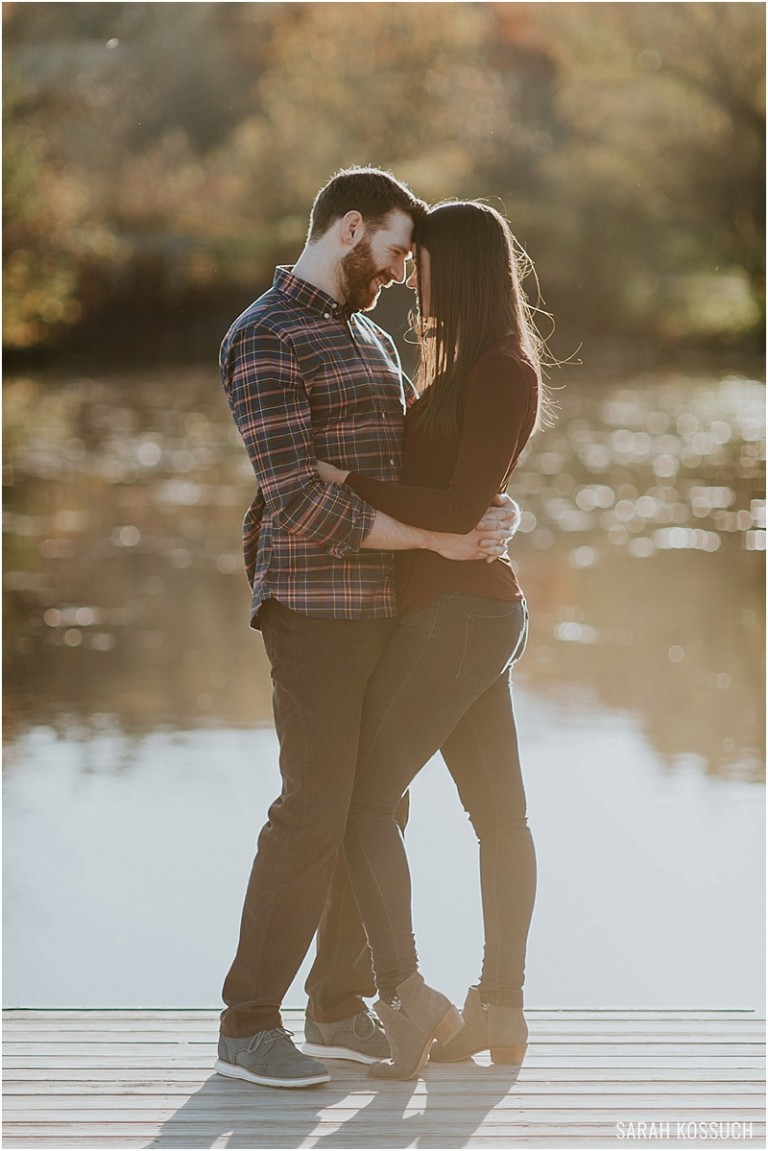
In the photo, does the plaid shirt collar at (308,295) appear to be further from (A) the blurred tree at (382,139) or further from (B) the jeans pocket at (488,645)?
→ (A) the blurred tree at (382,139)

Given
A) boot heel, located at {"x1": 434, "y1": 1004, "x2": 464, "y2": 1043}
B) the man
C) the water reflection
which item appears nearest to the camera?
the man

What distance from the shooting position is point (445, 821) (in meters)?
5.01

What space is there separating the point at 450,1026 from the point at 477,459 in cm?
87

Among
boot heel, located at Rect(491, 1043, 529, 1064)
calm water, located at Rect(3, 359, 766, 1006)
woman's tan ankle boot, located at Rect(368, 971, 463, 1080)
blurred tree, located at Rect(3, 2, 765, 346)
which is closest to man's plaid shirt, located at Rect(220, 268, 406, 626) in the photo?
woman's tan ankle boot, located at Rect(368, 971, 463, 1080)

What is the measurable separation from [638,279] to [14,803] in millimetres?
17510

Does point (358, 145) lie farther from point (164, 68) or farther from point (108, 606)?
point (108, 606)

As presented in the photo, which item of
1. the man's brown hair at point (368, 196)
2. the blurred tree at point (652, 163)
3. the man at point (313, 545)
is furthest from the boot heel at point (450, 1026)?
the blurred tree at point (652, 163)

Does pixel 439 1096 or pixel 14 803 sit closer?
pixel 439 1096

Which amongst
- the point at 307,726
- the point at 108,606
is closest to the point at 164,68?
the point at 108,606

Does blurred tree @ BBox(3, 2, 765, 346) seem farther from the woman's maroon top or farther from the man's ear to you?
the woman's maroon top

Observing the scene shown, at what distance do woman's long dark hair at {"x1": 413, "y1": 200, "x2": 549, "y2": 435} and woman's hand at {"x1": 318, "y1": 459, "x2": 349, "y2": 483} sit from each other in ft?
0.50

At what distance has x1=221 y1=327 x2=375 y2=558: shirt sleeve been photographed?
2145 mm

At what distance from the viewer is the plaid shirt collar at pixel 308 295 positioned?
2225mm

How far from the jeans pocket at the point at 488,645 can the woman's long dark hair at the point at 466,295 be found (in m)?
0.29
